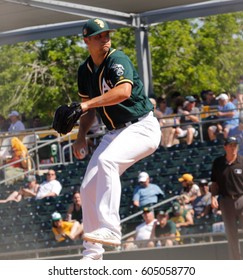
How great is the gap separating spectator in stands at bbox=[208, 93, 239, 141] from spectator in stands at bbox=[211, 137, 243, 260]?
160 inches

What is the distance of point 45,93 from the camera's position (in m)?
39.3

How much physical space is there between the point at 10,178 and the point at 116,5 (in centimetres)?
392

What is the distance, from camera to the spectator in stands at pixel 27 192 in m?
17.6

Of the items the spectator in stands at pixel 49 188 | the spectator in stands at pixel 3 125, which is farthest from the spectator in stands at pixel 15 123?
the spectator in stands at pixel 49 188

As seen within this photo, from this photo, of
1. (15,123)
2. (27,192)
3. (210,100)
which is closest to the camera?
(27,192)

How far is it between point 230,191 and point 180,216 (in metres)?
3.43

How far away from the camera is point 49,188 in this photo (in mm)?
17422

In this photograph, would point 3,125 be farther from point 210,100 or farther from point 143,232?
point 143,232

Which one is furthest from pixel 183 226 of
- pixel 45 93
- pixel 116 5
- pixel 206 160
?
pixel 45 93

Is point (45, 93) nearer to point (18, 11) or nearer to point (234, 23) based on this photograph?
point (234, 23)

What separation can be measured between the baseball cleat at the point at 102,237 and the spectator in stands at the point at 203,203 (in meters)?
→ 7.22

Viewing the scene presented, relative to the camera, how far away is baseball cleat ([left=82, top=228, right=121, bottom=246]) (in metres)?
7.27

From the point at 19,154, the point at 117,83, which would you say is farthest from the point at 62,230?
the point at 117,83
